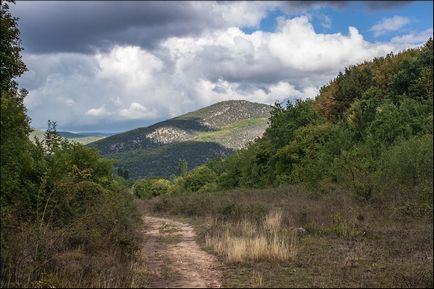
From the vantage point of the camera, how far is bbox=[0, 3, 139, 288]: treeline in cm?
906

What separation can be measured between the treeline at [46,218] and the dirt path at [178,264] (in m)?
0.69

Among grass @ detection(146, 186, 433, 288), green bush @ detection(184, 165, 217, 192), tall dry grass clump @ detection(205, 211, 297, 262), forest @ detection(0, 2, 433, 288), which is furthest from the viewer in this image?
green bush @ detection(184, 165, 217, 192)

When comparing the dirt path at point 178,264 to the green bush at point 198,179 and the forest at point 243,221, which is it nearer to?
the forest at point 243,221

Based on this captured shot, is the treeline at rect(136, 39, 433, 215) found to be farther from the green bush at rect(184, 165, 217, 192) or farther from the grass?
the green bush at rect(184, 165, 217, 192)

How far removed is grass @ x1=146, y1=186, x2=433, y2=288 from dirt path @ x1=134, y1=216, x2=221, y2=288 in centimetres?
39

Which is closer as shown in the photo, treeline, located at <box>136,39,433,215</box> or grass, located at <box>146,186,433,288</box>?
grass, located at <box>146,186,433,288</box>

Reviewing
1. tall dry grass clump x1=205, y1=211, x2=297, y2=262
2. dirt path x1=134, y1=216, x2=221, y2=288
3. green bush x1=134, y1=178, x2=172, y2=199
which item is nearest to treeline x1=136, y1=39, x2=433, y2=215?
tall dry grass clump x1=205, y1=211, x2=297, y2=262

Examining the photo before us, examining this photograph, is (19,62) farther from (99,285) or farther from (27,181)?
(99,285)

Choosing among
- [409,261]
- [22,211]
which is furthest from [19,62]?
[409,261]

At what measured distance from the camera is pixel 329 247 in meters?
13.6

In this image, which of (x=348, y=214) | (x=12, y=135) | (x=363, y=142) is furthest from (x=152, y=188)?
(x=12, y=135)

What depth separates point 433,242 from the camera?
39.3ft

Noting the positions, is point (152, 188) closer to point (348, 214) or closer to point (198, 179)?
point (198, 179)

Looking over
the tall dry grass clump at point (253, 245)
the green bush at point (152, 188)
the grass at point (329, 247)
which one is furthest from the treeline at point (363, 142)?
the green bush at point (152, 188)
